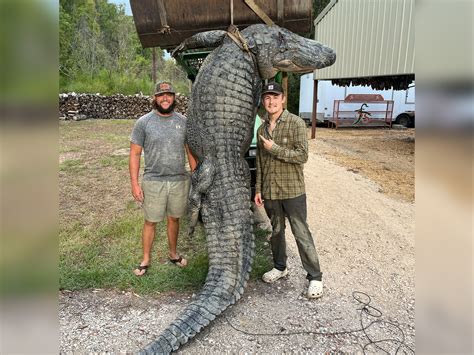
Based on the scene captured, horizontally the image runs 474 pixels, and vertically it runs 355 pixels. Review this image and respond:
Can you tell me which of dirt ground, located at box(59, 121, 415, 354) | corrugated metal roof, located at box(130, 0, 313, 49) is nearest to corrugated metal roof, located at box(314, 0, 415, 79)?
dirt ground, located at box(59, 121, 415, 354)

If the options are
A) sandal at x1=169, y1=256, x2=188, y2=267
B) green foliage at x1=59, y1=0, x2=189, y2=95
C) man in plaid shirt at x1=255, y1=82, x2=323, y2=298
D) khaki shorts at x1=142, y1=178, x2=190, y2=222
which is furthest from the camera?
green foliage at x1=59, y1=0, x2=189, y2=95

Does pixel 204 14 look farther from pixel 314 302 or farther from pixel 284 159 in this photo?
pixel 314 302

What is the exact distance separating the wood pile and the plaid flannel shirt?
52.1 ft

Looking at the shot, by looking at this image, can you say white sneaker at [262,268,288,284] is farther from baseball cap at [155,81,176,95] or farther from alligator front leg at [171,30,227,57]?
alligator front leg at [171,30,227,57]

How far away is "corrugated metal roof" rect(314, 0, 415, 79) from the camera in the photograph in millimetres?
9602

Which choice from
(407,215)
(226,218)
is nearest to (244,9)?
(226,218)

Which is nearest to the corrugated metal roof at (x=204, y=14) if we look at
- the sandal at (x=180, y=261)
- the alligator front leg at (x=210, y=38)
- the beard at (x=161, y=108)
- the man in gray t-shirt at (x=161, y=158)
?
the alligator front leg at (x=210, y=38)

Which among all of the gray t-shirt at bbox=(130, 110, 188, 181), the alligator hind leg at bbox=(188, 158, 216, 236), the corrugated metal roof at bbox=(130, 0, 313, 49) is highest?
the corrugated metal roof at bbox=(130, 0, 313, 49)

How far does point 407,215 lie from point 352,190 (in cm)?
141
